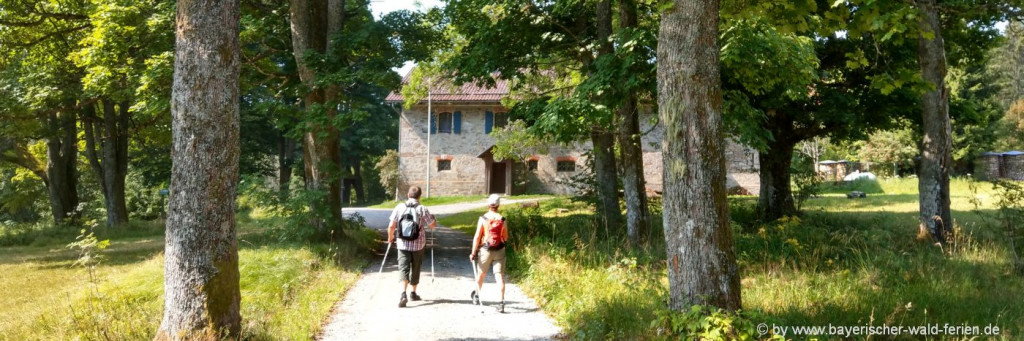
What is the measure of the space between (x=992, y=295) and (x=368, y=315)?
24.1 ft

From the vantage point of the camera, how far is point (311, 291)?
8.48 m

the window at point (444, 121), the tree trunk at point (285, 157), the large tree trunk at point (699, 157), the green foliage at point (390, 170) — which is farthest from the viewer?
the green foliage at point (390, 170)

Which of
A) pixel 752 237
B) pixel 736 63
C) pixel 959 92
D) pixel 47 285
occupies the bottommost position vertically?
pixel 47 285

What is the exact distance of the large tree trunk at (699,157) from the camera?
4977mm

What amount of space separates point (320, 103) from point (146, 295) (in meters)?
6.02

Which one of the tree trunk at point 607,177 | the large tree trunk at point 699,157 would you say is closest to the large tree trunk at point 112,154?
the tree trunk at point 607,177

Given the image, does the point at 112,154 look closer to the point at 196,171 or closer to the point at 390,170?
the point at 390,170

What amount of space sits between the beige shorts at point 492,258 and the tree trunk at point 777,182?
10998 millimetres

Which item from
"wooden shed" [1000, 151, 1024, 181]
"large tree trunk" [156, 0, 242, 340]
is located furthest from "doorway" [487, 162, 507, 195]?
"wooden shed" [1000, 151, 1024, 181]

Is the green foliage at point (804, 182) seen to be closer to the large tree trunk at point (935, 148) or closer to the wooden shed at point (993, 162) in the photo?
the large tree trunk at point (935, 148)

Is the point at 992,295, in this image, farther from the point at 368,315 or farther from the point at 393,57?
the point at 393,57

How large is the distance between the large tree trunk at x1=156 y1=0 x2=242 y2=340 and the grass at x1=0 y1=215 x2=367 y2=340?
687mm

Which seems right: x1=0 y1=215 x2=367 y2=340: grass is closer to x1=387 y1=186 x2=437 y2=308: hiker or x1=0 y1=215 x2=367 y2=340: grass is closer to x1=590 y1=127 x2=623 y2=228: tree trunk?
x1=387 y1=186 x2=437 y2=308: hiker

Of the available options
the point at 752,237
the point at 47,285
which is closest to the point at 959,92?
the point at 752,237
